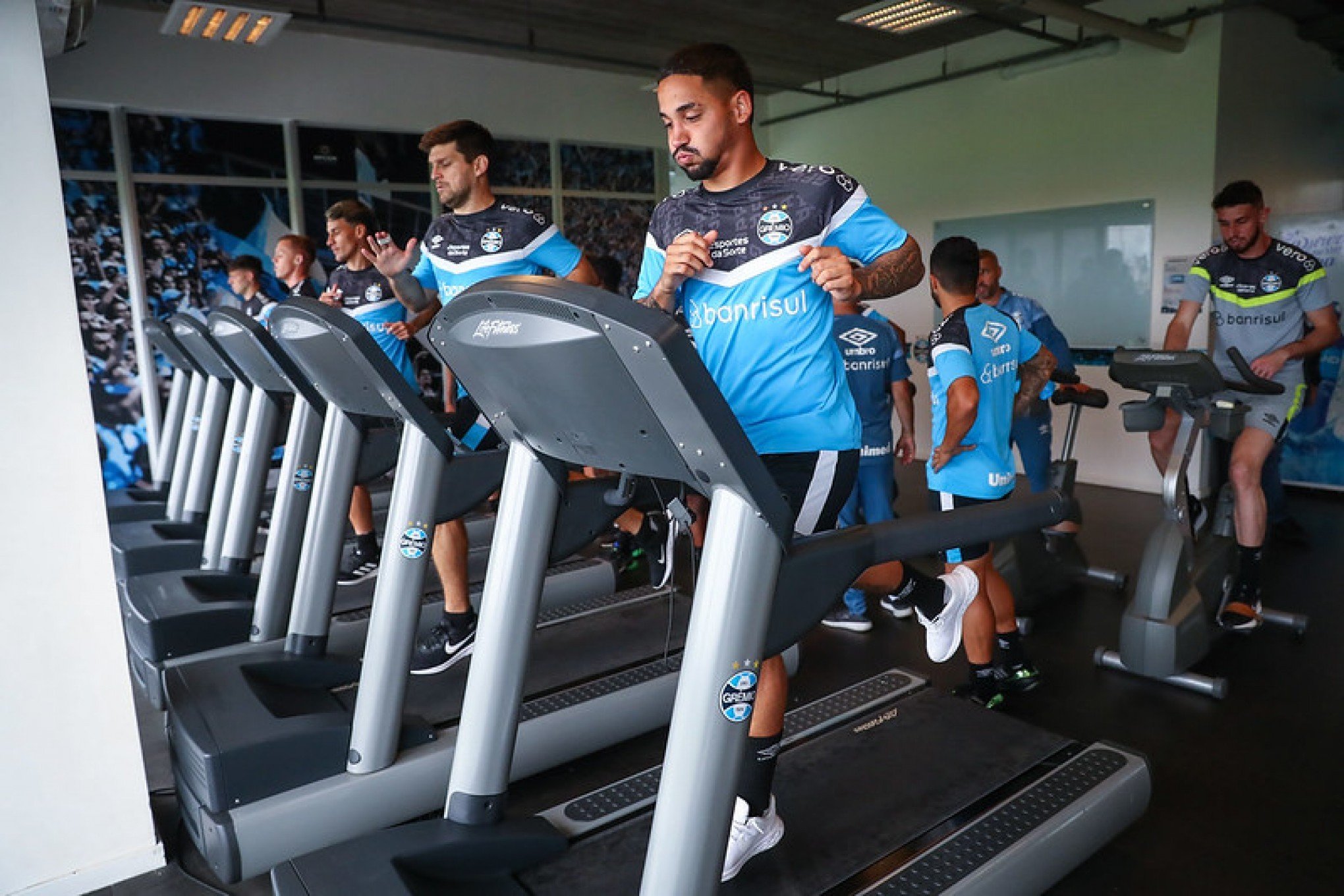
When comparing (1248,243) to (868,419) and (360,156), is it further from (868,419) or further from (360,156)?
(360,156)

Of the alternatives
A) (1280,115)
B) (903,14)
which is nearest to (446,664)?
(903,14)

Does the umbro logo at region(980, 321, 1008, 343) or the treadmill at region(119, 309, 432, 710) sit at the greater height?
the umbro logo at region(980, 321, 1008, 343)

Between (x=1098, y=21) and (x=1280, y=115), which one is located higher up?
(x=1098, y=21)

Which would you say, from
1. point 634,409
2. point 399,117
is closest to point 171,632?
point 634,409

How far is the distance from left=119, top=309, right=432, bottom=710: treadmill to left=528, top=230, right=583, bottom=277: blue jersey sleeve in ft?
2.66

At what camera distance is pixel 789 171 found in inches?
78.4

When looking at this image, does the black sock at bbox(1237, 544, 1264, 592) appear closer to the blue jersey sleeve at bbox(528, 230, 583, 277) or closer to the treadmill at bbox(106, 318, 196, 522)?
the blue jersey sleeve at bbox(528, 230, 583, 277)

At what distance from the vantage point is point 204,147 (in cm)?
670

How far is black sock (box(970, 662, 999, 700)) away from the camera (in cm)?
296

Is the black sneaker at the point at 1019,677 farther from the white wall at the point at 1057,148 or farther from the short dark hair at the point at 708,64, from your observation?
the white wall at the point at 1057,148

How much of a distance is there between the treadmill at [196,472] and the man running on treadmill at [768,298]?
2.51 m

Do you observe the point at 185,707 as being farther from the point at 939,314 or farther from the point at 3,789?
the point at 939,314

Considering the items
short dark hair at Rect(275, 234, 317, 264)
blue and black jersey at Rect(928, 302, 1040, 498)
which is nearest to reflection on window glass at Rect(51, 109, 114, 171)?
short dark hair at Rect(275, 234, 317, 264)

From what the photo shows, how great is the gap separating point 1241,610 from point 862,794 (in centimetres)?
222
